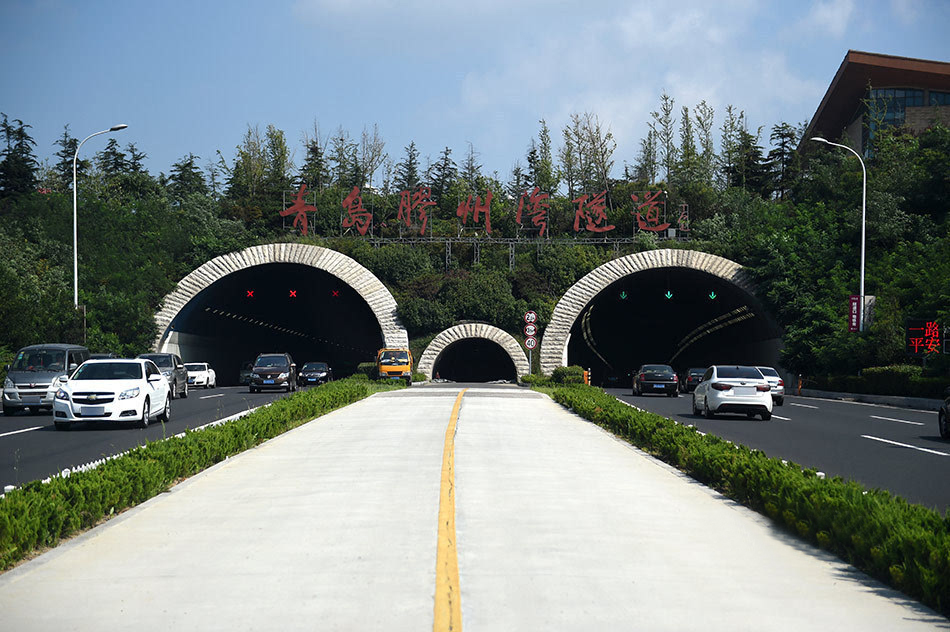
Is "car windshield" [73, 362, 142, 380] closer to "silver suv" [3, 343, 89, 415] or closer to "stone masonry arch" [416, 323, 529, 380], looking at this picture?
"silver suv" [3, 343, 89, 415]

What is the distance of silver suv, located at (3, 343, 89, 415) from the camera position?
1057 inches

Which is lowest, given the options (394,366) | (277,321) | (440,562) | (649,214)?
(440,562)

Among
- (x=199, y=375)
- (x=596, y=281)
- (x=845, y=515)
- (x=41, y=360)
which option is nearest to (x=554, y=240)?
(x=596, y=281)

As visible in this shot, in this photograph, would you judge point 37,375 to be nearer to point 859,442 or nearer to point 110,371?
point 110,371

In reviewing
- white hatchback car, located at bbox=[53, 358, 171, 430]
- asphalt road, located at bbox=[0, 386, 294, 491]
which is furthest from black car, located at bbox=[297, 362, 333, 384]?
white hatchback car, located at bbox=[53, 358, 171, 430]

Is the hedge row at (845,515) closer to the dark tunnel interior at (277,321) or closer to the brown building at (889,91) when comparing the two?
the dark tunnel interior at (277,321)

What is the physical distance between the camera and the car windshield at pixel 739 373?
26672 millimetres

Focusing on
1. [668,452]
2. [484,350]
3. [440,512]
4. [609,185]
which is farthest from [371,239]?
[440,512]

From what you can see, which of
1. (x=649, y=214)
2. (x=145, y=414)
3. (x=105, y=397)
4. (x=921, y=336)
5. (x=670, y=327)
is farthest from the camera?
(x=670, y=327)

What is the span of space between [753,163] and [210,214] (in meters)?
48.5

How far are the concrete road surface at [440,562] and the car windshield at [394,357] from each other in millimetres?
34751

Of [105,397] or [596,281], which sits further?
[596,281]

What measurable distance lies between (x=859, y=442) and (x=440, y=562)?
14160 mm

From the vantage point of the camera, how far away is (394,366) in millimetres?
48375
